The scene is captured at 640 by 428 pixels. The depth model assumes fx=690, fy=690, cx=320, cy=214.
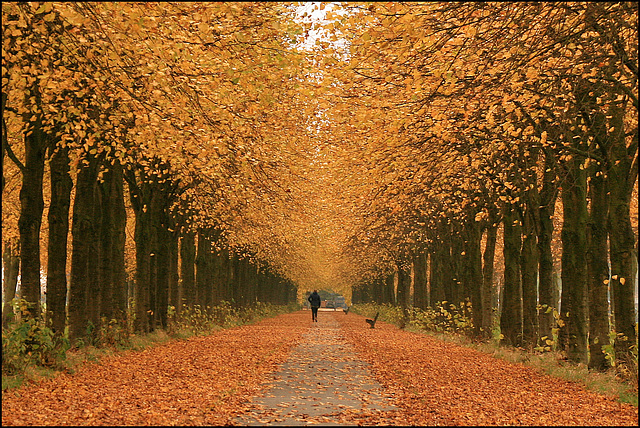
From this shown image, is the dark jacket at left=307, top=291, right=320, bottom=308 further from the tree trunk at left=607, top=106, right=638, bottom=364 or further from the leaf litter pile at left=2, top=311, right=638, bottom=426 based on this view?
the tree trunk at left=607, top=106, right=638, bottom=364

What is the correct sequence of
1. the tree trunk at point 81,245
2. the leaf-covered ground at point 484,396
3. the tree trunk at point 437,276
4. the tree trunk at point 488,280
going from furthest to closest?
the tree trunk at point 437,276 < the tree trunk at point 488,280 < the tree trunk at point 81,245 < the leaf-covered ground at point 484,396

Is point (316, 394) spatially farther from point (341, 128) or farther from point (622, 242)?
point (341, 128)

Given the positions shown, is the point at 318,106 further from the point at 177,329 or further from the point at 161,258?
the point at 177,329

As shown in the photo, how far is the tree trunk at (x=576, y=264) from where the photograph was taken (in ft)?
56.8

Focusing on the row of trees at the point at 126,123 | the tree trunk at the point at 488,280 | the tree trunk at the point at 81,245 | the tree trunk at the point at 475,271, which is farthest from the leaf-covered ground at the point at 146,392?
the tree trunk at the point at 475,271

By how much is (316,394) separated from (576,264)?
795cm

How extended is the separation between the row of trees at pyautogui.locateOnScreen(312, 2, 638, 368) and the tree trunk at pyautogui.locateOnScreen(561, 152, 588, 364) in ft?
0.10

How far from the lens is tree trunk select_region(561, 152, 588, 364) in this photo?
17312 millimetres

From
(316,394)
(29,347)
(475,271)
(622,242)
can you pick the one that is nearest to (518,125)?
(622,242)

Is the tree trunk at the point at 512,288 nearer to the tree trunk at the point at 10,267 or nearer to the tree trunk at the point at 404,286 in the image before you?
the tree trunk at the point at 404,286

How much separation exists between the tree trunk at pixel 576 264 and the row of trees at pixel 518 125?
3 cm

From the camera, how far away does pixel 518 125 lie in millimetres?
18422

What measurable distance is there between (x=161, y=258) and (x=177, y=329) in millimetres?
3426

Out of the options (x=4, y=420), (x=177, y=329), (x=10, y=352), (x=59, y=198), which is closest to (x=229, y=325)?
(x=177, y=329)
